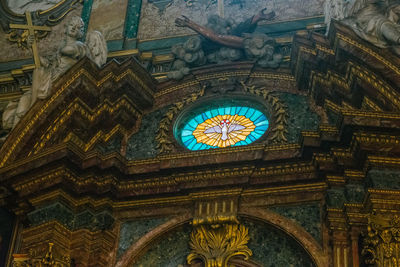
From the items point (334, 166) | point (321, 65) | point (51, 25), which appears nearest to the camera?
point (334, 166)

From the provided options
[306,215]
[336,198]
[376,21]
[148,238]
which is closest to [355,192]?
A: [336,198]

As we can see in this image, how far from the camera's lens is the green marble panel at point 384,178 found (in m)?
15.8

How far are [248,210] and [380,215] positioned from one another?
2458mm

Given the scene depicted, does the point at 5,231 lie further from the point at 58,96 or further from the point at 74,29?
the point at 74,29

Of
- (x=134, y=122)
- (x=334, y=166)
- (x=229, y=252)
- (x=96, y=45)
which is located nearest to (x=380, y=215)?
(x=334, y=166)

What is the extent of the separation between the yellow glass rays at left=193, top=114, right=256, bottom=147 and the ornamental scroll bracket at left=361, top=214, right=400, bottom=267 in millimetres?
3513

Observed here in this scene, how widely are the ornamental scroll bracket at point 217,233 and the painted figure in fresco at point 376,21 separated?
137 inches

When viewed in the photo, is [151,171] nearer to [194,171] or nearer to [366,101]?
[194,171]

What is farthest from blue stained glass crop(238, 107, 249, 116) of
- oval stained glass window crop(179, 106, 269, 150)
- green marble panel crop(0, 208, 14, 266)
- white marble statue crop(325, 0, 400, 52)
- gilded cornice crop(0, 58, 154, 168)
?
green marble panel crop(0, 208, 14, 266)

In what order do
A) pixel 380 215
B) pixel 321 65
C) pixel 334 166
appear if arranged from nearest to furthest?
pixel 380 215
pixel 334 166
pixel 321 65

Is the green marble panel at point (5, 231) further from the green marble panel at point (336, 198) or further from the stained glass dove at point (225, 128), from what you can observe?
the green marble panel at point (336, 198)

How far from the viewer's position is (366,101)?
17.2 metres

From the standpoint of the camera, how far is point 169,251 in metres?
17.1

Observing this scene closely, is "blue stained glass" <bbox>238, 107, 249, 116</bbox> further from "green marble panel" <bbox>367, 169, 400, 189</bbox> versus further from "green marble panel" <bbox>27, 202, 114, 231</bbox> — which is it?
"green marble panel" <bbox>367, 169, 400, 189</bbox>
